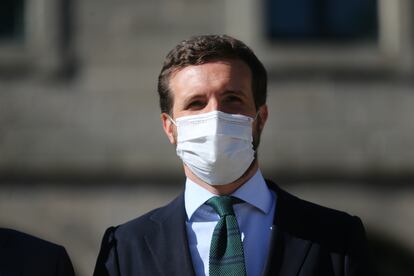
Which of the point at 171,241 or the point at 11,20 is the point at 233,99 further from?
the point at 11,20

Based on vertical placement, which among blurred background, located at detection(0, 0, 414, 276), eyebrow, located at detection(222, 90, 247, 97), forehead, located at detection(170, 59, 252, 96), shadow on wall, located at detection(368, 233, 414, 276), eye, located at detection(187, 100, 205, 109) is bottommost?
shadow on wall, located at detection(368, 233, 414, 276)

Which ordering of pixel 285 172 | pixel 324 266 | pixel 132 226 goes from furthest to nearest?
pixel 285 172 < pixel 132 226 < pixel 324 266

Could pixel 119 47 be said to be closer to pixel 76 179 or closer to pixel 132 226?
pixel 76 179

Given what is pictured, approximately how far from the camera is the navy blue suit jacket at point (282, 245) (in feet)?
9.77

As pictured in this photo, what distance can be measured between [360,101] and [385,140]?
0.36m

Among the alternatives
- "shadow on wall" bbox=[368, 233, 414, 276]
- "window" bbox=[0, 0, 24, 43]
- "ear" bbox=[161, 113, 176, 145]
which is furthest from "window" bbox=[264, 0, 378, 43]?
"ear" bbox=[161, 113, 176, 145]

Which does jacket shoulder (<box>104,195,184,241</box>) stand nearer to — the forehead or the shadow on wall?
the forehead

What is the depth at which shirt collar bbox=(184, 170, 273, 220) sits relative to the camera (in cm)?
312

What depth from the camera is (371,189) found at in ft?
26.4

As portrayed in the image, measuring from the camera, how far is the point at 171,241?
122 inches

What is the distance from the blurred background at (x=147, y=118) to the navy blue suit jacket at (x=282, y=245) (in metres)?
4.77

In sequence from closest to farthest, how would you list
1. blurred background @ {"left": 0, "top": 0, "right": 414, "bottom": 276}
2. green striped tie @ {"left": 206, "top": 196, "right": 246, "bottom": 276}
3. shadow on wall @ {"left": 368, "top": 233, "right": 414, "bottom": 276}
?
green striped tie @ {"left": 206, "top": 196, "right": 246, "bottom": 276} → blurred background @ {"left": 0, "top": 0, "right": 414, "bottom": 276} → shadow on wall @ {"left": 368, "top": 233, "right": 414, "bottom": 276}

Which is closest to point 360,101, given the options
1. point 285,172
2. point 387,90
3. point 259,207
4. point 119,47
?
point 387,90

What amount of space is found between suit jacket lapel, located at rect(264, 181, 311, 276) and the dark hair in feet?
1.23
